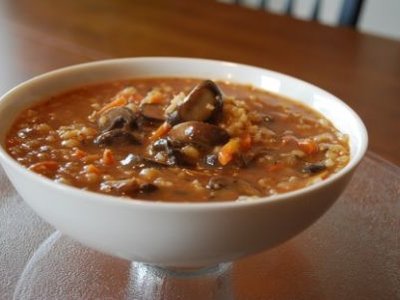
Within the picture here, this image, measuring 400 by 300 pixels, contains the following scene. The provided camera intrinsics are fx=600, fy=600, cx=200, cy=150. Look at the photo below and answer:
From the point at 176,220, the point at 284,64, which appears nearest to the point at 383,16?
the point at 284,64

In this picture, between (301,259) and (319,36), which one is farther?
(319,36)

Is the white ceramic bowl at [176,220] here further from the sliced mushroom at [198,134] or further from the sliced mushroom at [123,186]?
the sliced mushroom at [198,134]

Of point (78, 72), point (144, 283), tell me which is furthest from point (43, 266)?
point (78, 72)

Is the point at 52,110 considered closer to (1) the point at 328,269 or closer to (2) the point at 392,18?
(1) the point at 328,269

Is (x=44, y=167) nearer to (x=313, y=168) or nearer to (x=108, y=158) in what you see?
(x=108, y=158)

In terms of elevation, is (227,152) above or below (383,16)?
above
